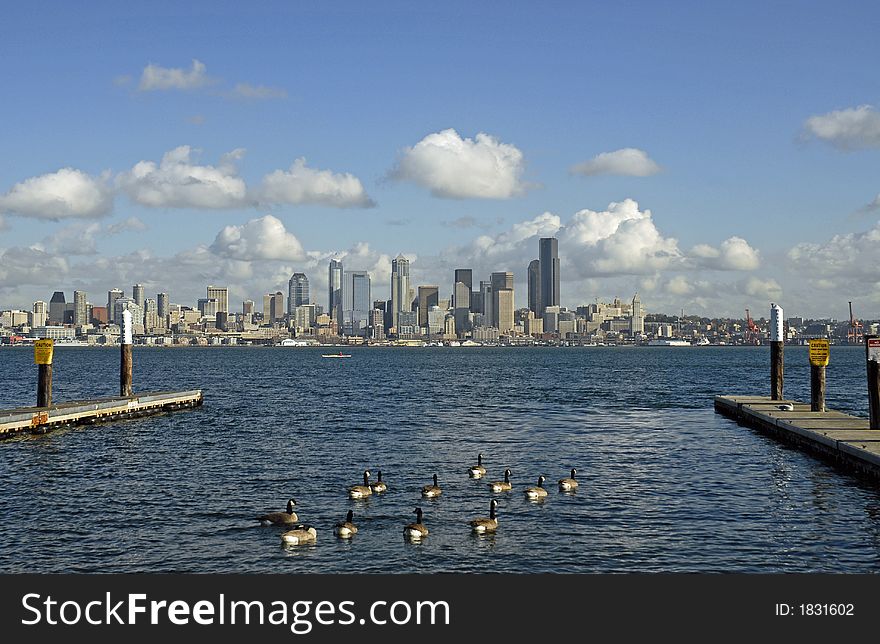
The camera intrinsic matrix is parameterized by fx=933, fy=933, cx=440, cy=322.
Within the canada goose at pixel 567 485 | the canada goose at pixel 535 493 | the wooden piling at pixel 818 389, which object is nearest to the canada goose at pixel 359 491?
the canada goose at pixel 535 493

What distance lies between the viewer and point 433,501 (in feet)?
121

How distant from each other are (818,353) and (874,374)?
1380 cm

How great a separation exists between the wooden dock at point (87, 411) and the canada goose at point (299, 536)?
110ft

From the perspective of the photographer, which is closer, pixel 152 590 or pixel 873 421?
pixel 152 590

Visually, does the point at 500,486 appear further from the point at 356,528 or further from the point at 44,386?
the point at 44,386

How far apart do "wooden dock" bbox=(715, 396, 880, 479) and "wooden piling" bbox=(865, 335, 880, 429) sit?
0.89m

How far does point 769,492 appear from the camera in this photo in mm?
39000

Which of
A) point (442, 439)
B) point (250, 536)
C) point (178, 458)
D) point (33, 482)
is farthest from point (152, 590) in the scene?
point (442, 439)

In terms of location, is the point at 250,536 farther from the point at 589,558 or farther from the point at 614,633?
the point at 614,633

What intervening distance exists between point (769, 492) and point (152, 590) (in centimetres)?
2848

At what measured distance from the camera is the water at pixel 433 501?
2800 cm

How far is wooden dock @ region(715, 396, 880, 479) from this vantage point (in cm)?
4247

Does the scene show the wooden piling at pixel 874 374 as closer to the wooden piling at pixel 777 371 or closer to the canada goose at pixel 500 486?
the canada goose at pixel 500 486

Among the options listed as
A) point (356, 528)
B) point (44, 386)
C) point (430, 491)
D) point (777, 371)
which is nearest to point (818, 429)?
point (777, 371)
